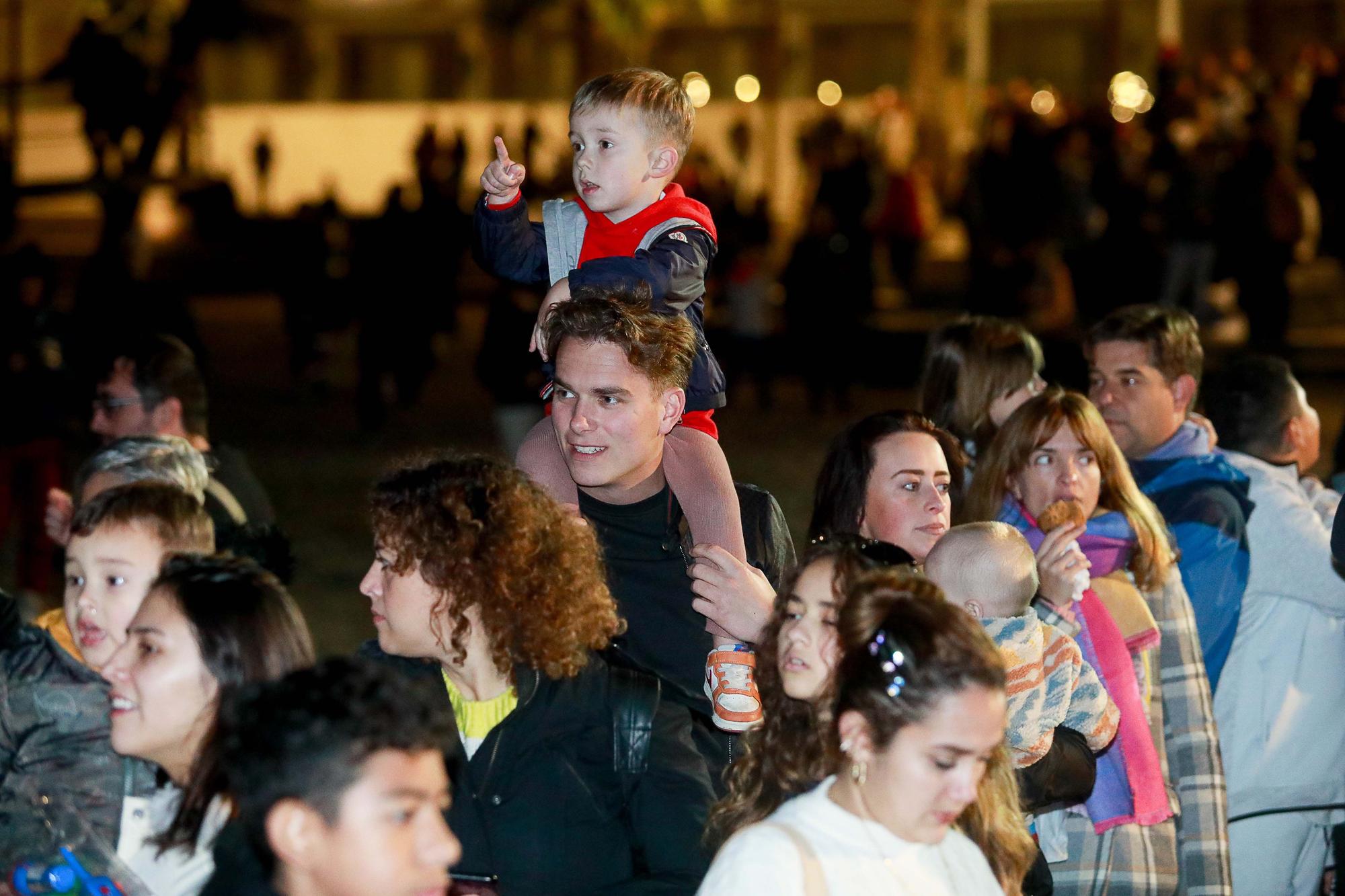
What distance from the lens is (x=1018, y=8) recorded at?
97.8 ft

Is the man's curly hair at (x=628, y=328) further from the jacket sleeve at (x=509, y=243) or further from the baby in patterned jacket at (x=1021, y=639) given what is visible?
the baby in patterned jacket at (x=1021, y=639)

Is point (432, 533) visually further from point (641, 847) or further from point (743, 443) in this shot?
point (743, 443)

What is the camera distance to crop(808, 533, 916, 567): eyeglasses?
3.35m

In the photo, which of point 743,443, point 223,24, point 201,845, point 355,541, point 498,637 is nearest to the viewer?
point 201,845

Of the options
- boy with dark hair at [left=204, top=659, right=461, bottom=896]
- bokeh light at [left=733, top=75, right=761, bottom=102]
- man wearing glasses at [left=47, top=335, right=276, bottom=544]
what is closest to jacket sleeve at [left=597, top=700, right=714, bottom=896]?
boy with dark hair at [left=204, top=659, right=461, bottom=896]

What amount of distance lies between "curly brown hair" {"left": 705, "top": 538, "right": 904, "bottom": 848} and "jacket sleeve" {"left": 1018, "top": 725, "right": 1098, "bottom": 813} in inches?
28.7

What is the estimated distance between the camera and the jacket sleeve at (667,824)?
3354mm

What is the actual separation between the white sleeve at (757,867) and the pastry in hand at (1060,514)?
1.90 meters

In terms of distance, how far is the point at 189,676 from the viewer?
119 inches

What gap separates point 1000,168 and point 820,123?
4.86 m

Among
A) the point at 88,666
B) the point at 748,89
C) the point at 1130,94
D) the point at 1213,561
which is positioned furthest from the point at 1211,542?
the point at 748,89

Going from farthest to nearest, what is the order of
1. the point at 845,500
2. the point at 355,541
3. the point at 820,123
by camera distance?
the point at 820,123 → the point at 355,541 → the point at 845,500

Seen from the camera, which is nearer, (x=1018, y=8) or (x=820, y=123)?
(x=820, y=123)

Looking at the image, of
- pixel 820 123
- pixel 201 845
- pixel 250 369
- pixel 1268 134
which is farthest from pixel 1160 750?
pixel 820 123
